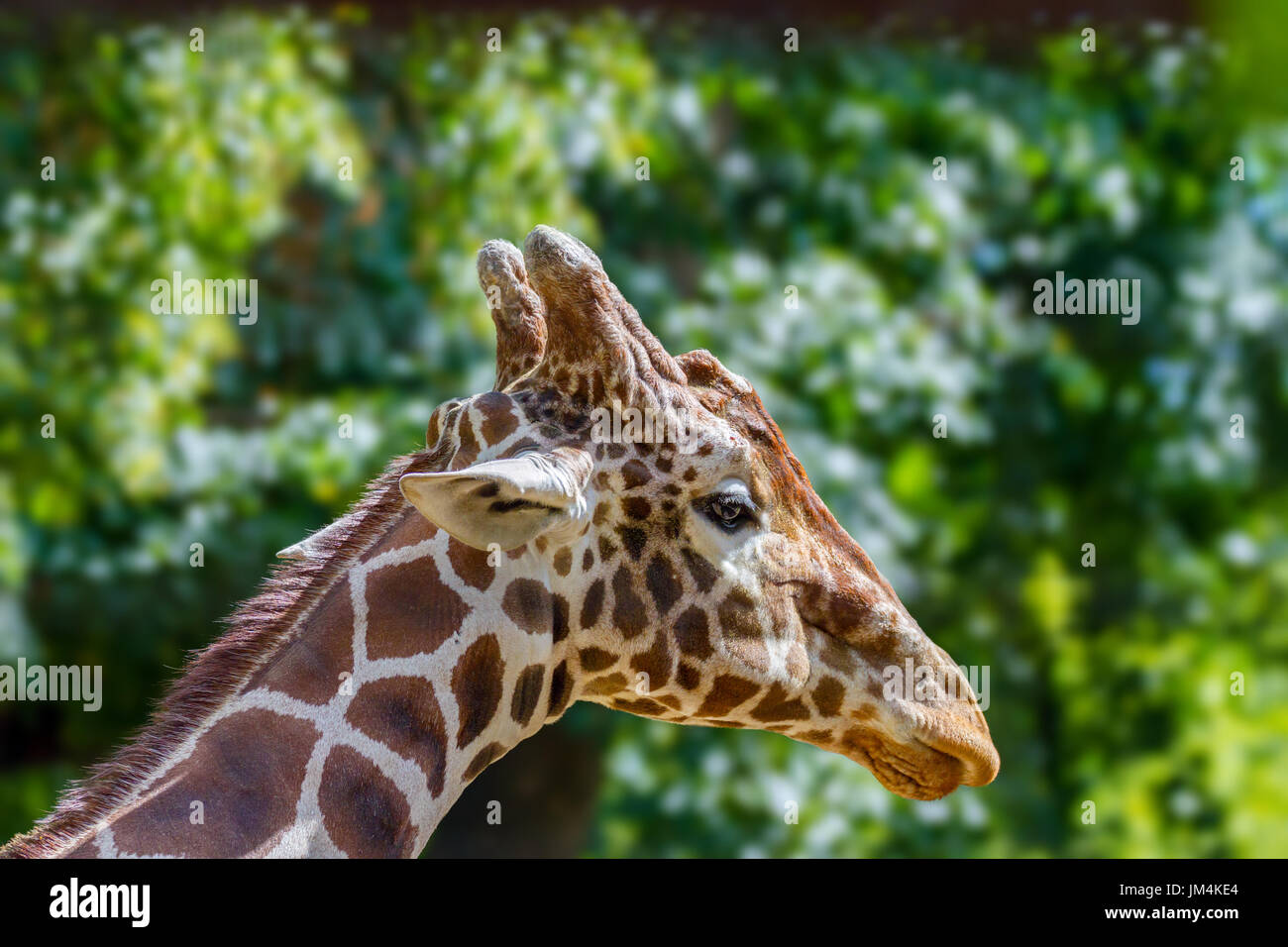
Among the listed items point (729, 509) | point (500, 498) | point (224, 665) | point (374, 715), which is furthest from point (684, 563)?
point (224, 665)

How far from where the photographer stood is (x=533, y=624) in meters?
3.00

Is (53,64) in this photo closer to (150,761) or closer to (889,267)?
(889,267)

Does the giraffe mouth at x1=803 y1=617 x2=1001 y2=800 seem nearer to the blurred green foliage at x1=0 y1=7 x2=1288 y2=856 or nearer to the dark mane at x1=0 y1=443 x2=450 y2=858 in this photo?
the dark mane at x1=0 y1=443 x2=450 y2=858

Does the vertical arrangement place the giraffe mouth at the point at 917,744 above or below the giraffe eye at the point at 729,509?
below

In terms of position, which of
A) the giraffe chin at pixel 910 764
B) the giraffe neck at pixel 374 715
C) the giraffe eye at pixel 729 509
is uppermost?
the giraffe eye at pixel 729 509

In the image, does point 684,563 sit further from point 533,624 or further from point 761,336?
point 761,336

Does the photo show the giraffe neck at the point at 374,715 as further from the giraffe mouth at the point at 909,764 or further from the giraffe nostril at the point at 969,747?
the giraffe nostril at the point at 969,747

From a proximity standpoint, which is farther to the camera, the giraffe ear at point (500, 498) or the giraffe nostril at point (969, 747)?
the giraffe nostril at point (969, 747)

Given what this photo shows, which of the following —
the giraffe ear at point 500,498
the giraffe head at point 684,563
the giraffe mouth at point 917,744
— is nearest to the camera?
the giraffe ear at point 500,498

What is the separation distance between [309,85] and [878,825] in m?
5.33

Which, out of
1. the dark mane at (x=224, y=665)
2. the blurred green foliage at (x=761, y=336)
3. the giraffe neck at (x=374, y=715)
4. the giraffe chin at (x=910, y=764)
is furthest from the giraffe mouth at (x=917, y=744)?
the blurred green foliage at (x=761, y=336)

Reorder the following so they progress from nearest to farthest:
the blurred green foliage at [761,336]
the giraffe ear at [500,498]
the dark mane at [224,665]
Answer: the giraffe ear at [500,498] → the dark mane at [224,665] → the blurred green foliage at [761,336]

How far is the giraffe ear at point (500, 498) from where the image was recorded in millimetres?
2604

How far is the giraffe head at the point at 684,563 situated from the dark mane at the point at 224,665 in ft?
0.65
